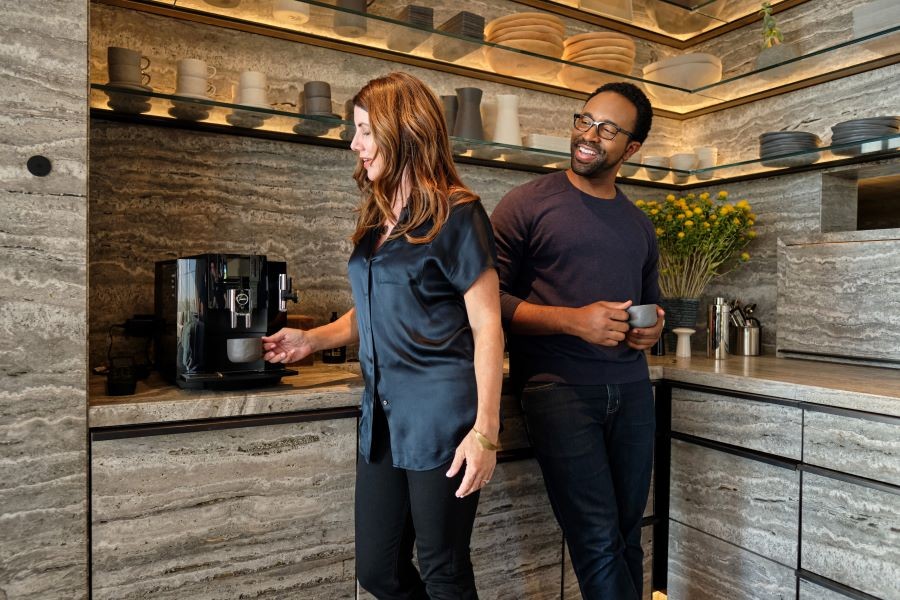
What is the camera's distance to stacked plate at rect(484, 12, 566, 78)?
2.53m

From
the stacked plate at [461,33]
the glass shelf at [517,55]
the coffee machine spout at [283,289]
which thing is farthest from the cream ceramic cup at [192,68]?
the stacked plate at [461,33]

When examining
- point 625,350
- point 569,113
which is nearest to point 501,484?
point 625,350

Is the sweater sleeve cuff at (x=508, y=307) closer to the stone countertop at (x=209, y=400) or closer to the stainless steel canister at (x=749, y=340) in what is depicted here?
the stone countertop at (x=209, y=400)

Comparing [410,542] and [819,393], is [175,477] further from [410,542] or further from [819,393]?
[819,393]

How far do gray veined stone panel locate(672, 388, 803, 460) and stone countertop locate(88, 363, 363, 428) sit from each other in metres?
1.12

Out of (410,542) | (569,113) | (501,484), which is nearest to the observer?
(410,542)

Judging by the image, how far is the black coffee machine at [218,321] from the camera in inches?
66.4

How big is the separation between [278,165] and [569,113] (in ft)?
4.42

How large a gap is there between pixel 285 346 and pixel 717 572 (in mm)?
1579

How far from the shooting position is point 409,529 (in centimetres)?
150

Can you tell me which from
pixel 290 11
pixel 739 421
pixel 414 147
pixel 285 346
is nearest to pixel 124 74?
pixel 290 11

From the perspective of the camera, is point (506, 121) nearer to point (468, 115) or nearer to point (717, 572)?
point (468, 115)

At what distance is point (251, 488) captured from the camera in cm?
168

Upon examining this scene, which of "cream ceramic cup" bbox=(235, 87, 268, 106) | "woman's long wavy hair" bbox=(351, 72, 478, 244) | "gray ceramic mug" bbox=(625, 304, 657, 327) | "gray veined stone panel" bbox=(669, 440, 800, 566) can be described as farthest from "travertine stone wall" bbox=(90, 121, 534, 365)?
"gray veined stone panel" bbox=(669, 440, 800, 566)
